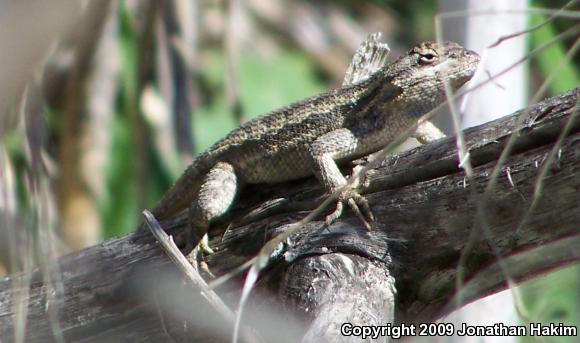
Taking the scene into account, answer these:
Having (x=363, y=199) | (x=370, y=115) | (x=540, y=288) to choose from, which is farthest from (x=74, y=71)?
(x=540, y=288)

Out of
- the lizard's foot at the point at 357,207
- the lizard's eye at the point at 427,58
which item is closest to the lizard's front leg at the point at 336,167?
the lizard's foot at the point at 357,207

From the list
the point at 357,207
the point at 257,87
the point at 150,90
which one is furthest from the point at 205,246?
the point at 257,87

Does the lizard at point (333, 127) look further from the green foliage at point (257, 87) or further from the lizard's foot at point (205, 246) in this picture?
the green foliage at point (257, 87)

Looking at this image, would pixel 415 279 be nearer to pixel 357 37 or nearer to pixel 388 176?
pixel 388 176

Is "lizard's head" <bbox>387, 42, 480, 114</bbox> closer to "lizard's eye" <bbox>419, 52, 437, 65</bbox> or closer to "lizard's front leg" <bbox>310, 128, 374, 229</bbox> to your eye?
"lizard's eye" <bbox>419, 52, 437, 65</bbox>

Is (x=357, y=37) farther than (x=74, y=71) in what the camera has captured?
Yes

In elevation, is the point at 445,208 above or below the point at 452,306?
above

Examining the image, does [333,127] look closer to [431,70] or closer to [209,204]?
[431,70]
